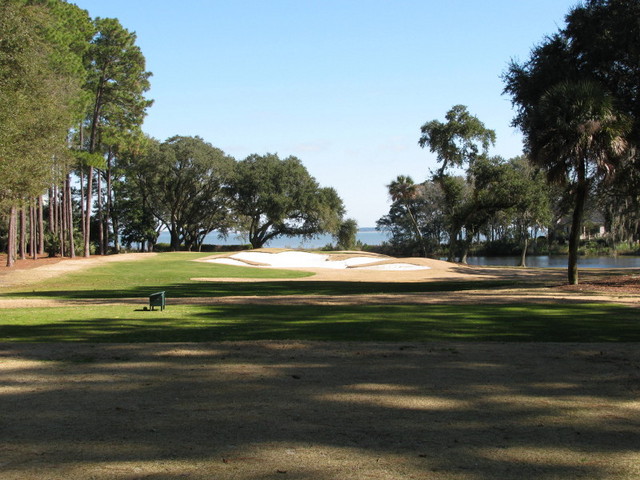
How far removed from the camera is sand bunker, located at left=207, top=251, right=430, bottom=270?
39.5 metres

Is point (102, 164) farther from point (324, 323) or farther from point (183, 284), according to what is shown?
point (324, 323)

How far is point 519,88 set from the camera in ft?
77.3

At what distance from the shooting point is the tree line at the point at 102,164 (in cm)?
2436

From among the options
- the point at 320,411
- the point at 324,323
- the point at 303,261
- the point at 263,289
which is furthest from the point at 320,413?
the point at 303,261

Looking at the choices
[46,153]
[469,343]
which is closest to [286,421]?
[469,343]

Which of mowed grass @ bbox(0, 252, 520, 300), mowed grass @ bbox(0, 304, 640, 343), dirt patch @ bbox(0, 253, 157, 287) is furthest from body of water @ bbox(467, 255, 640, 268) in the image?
mowed grass @ bbox(0, 304, 640, 343)

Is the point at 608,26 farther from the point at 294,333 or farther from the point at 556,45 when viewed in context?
the point at 294,333

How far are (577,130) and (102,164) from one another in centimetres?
3435

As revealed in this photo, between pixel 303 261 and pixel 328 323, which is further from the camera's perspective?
pixel 303 261

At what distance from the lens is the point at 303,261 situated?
43.4 meters

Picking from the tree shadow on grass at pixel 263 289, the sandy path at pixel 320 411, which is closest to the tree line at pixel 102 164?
the tree shadow on grass at pixel 263 289

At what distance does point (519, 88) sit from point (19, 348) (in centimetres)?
2059

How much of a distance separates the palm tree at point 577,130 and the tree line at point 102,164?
62.6ft

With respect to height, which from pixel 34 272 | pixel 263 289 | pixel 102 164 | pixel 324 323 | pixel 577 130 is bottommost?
pixel 263 289
